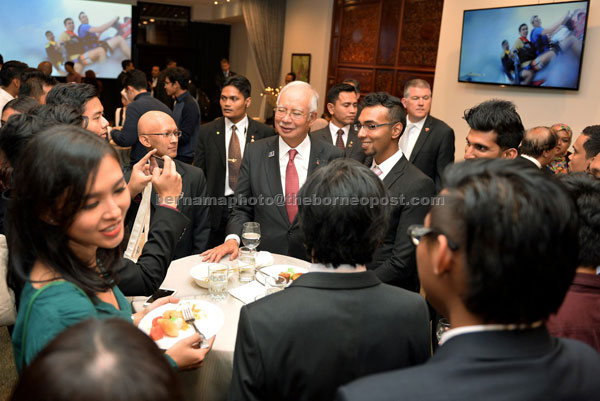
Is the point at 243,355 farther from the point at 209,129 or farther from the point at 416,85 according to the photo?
the point at 416,85

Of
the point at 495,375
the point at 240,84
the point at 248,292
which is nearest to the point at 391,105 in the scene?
the point at 248,292

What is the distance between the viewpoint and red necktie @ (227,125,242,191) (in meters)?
4.15

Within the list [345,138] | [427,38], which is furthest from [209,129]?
[427,38]

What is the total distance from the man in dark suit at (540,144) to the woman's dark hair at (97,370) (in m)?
3.21

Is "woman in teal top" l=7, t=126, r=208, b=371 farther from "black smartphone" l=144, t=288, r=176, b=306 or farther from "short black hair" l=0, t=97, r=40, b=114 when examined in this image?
"short black hair" l=0, t=97, r=40, b=114

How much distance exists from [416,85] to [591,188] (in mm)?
3314

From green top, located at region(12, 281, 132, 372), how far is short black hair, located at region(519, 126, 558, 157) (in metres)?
3.20

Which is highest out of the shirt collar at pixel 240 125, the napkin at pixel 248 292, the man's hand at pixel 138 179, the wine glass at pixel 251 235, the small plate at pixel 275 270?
the shirt collar at pixel 240 125

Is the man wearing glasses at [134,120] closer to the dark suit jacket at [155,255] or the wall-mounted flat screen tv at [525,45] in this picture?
the dark suit jacket at [155,255]

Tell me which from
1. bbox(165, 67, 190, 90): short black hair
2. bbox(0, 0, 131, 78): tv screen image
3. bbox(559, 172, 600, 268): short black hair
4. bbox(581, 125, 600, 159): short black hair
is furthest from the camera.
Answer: bbox(0, 0, 131, 78): tv screen image

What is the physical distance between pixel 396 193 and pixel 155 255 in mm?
1346

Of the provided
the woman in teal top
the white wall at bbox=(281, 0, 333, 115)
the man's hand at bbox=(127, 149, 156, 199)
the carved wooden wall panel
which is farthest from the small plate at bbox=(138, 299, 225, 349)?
the white wall at bbox=(281, 0, 333, 115)

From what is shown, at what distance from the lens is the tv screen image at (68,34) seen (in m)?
9.98

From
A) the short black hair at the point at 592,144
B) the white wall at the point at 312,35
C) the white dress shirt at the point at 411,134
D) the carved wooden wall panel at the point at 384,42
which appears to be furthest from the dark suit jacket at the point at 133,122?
the white wall at the point at 312,35
